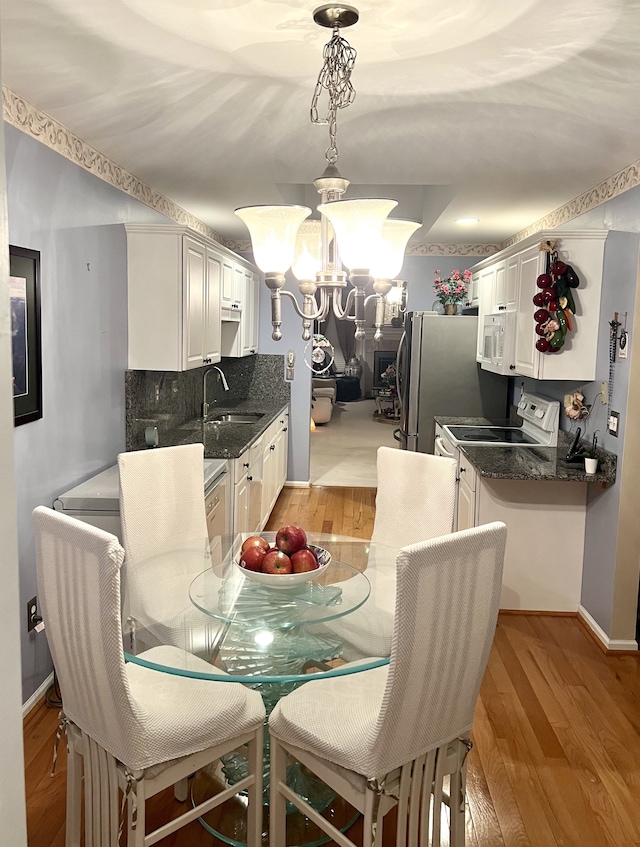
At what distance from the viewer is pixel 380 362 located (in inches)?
565

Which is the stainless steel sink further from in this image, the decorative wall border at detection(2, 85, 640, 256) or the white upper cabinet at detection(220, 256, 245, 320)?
the decorative wall border at detection(2, 85, 640, 256)

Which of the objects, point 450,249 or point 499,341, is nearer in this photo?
point 499,341

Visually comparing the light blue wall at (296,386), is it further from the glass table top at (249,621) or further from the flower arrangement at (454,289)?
the glass table top at (249,621)

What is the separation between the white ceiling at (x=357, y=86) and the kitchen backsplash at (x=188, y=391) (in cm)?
124

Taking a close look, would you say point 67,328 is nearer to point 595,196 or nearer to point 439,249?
point 595,196

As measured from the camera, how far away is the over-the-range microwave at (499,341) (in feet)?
14.4

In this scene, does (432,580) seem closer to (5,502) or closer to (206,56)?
(5,502)

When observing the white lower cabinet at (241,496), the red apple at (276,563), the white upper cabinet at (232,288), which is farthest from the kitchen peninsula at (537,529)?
the white upper cabinet at (232,288)

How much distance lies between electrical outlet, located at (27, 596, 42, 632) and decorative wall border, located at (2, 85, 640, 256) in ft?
6.13

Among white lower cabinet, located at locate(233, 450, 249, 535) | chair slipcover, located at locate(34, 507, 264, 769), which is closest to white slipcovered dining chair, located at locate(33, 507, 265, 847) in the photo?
chair slipcover, located at locate(34, 507, 264, 769)

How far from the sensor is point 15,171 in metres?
2.63

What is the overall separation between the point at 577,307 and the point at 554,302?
12 cm

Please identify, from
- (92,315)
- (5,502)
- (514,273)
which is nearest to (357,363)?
(514,273)

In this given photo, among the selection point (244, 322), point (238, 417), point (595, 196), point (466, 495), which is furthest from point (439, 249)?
point (466, 495)
